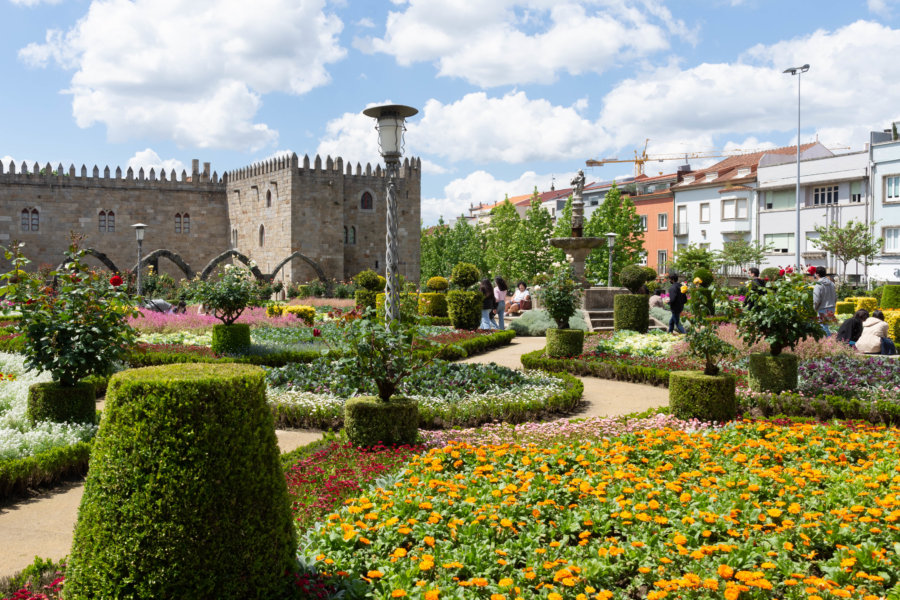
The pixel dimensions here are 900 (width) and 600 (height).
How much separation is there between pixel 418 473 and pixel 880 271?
3533 cm

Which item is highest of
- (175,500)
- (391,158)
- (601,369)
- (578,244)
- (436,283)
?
(391,158)

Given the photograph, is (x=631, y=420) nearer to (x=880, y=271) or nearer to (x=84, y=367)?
(x=84, y=367)

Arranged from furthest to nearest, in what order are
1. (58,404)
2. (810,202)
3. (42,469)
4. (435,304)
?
(810,202) → (435,304) → (58,404) → (42,469)

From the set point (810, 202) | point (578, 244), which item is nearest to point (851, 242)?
point (810, 202)

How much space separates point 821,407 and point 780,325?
113 centimetres

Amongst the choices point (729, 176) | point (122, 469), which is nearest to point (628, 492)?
point (122, 469)

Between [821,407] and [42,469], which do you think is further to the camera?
[821,407]

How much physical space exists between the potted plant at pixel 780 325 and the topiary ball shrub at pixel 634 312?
7240 mm

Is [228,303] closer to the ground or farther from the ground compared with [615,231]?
closer to the ground

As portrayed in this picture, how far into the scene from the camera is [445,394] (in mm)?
9156

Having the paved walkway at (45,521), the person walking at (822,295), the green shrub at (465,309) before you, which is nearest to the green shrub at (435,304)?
the green shrub at (465,309)

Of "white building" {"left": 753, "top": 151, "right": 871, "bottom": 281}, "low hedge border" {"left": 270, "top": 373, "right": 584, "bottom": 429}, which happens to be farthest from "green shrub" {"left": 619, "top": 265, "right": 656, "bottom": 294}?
"white building" {"left": 753, "top": 151, "right": 871, "bottom": 281}

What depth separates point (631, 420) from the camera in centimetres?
766

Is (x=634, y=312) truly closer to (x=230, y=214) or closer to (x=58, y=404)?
(x=58, y=404)
